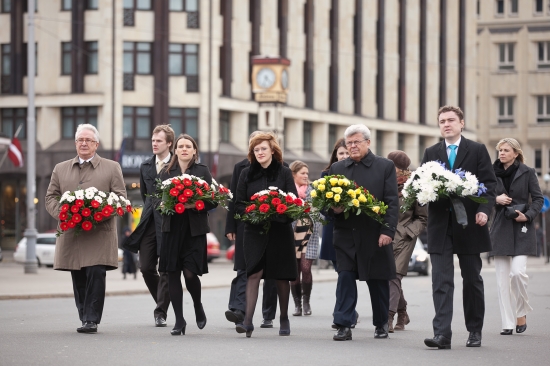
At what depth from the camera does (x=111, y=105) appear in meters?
58.8

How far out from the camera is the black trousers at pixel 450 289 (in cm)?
1156

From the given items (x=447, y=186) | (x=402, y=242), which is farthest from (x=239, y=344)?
(x=402, y=242)

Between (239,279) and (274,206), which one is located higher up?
(274,206)

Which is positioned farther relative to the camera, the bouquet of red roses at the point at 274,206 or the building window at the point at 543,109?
the building window at the point at 543,109

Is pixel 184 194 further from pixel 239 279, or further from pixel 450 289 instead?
pixel 450 289

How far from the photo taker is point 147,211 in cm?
1402

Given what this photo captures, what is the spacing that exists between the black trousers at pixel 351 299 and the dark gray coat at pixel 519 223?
5.49 ft

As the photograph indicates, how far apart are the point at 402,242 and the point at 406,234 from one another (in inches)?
4.0

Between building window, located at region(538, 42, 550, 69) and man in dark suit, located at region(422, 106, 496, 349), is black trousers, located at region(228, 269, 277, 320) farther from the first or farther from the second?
building window, located at region(538, 42, 550, 69)

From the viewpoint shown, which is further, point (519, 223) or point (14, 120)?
point (14, 120)

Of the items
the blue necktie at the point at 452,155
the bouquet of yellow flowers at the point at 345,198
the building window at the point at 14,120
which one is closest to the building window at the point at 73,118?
the building window at the point at 14,120

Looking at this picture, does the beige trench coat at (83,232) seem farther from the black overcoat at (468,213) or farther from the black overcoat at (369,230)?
the black overcoat at (468,213)

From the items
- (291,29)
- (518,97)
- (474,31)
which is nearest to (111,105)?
(291,29)

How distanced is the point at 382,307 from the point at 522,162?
2.64 meters
